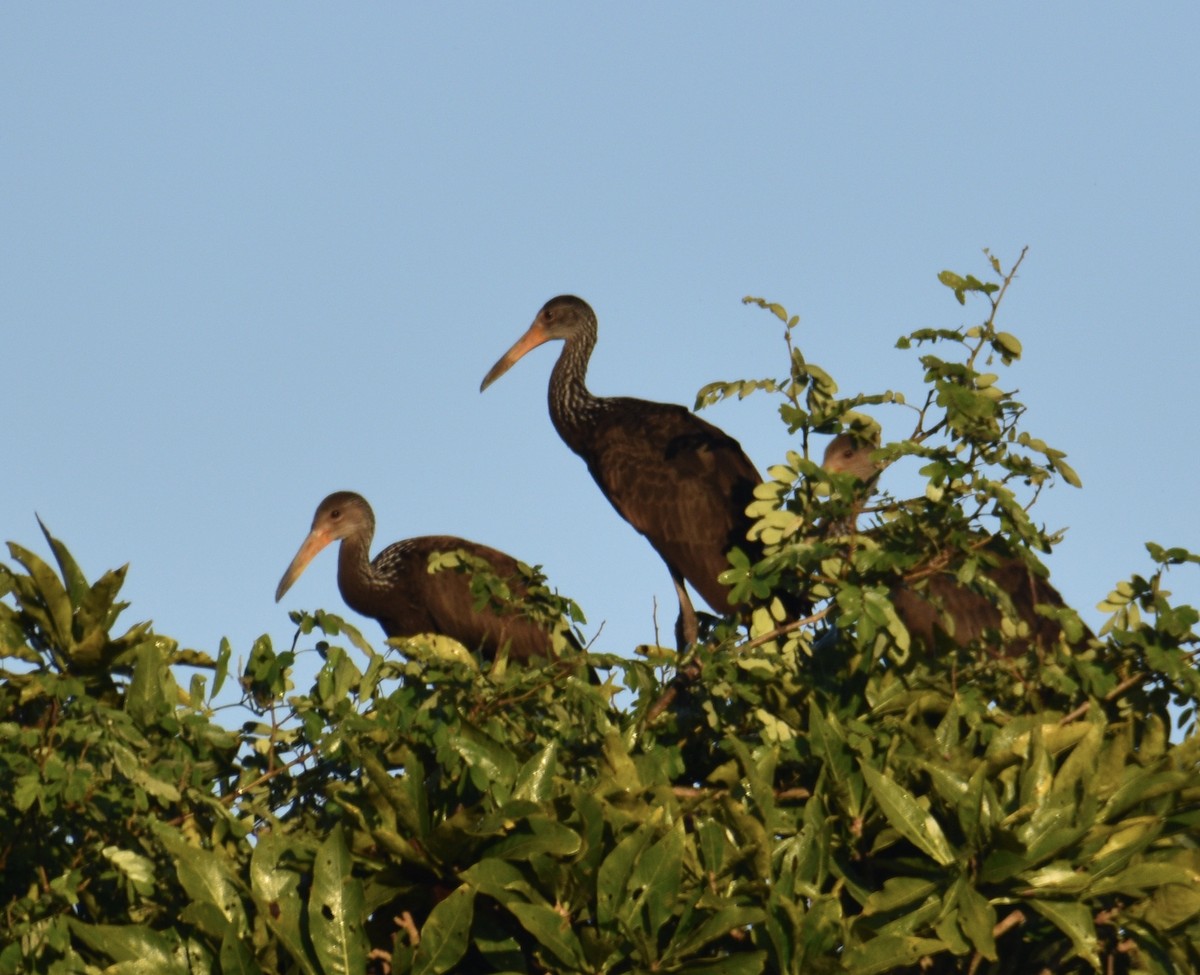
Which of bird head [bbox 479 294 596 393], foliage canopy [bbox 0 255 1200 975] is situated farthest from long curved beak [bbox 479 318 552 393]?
foliage canopy [bbox 0 255 1200 975]

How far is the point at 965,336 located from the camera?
5.27m

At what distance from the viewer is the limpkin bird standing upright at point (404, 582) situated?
9992 millimetres

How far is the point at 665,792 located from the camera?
4.10 metres

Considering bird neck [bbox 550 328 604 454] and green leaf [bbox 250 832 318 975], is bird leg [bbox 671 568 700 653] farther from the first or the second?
green leaf [bbox 250 832 318 975]

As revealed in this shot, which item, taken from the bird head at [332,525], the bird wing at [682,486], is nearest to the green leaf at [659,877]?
the bird wing at [682,486]

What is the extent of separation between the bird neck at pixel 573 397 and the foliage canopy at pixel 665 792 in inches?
210

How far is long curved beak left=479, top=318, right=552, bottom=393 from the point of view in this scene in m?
11.5

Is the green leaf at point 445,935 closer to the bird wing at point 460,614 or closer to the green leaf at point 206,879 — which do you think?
the green leaf at point 206,879

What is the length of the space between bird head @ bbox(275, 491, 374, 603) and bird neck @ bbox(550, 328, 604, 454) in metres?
1.56

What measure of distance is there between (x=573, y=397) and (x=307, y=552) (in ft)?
7.11

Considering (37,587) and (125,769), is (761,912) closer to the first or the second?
(125,769)

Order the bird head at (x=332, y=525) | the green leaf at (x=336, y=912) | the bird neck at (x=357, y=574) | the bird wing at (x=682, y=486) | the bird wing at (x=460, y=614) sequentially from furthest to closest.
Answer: the bird head at (x=332, y=525) → the bird neck at (x=357, y=574) → the bird wing at (x=460, y=614) → the bird wing at (x=682, y=486) → the green leaf at (x=336, y=912)

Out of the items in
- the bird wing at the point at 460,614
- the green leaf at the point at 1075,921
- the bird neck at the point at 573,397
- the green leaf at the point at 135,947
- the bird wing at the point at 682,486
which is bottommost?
the green leaf at the point at 135,947

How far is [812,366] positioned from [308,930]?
2.42 metres
